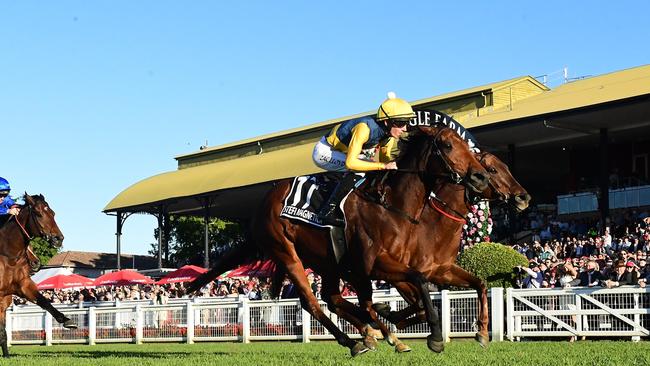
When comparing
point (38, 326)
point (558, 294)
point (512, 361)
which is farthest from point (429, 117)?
point (512, 361)

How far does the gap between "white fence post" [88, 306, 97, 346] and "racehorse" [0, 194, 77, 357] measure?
8933 millimetres

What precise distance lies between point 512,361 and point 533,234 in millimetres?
23372

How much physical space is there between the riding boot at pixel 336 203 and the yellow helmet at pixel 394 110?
26.8 inches

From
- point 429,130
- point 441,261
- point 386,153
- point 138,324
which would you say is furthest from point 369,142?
point 138,324

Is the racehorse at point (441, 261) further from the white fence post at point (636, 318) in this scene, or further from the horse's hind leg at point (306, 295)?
the white fence post at point (636, 318)

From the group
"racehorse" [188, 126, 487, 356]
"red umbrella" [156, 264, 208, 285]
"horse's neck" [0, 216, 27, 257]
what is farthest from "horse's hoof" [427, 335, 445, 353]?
"red umbrella" [156, 264, 208, 285]

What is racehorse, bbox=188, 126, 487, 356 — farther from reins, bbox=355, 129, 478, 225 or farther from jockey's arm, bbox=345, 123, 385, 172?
jockey's arm, bbox=345, 123, 385, 172

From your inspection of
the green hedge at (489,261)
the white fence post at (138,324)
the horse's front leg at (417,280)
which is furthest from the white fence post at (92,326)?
the horse's front leg at (417,280)

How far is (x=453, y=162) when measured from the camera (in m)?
9.02

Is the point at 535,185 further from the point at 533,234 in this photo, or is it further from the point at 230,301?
the point at 230,301

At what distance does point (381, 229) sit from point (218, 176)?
35.0m

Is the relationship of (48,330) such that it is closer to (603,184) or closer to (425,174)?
(425,174)

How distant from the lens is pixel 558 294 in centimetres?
1522

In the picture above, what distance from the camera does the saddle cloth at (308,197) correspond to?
9.38m
